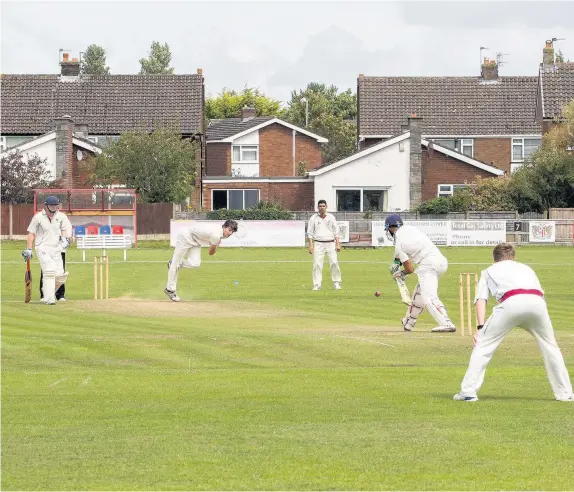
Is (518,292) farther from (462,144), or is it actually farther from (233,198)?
(462,144)

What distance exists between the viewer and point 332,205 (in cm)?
A: 6391

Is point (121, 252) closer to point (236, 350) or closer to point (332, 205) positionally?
point (332, 205)

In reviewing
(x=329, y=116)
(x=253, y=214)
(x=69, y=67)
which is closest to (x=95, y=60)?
(x=329, y=116)

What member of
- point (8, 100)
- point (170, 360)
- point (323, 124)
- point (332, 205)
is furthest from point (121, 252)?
point (323, 124)

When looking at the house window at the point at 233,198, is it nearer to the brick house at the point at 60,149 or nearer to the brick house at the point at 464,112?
the brick house at the point at 60,149

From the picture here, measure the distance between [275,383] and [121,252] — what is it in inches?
1380

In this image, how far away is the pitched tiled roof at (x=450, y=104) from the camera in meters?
71.4

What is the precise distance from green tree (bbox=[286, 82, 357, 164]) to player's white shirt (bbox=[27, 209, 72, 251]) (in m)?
52.6

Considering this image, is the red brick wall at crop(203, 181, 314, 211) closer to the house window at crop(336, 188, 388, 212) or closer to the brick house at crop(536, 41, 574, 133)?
the house window at crop(336, 188, 388, 212)

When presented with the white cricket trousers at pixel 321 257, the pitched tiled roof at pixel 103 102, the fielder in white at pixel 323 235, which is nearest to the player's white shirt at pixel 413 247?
the fielder in white at pixel 323 235

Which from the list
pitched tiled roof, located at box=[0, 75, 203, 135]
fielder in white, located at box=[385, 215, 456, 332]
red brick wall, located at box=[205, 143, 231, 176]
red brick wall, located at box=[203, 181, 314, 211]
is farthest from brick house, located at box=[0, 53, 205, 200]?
fielder in white, located at box=[385, 215, 456, 332]

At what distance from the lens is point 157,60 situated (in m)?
125

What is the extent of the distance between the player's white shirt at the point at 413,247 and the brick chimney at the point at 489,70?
57439 mm

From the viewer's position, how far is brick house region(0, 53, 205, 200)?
70.9 m
